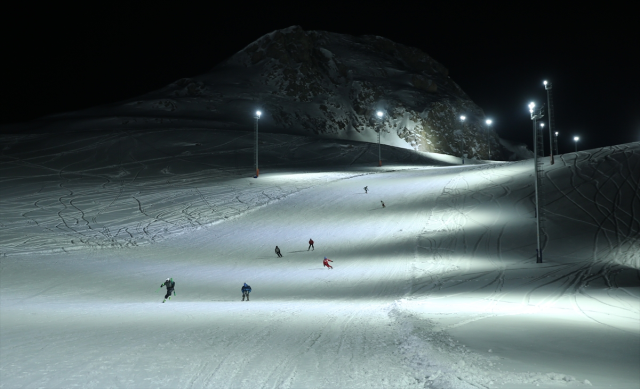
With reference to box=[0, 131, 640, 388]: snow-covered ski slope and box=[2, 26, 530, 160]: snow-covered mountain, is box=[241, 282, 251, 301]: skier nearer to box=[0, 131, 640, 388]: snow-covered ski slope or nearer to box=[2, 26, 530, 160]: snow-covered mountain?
box=[0, 131, 640, 388]: snow-covered ski slope

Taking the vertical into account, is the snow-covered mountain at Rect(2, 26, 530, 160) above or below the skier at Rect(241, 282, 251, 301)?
above

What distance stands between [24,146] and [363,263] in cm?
4681

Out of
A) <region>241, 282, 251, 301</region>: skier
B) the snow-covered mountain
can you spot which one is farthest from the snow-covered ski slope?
the snow-covered mountain

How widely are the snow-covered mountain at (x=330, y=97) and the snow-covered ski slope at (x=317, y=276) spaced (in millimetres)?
41593

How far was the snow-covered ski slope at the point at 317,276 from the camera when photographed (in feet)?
29.5

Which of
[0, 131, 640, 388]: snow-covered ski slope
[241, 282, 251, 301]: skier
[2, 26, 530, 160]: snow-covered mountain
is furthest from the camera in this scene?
[2, 26, 530, 160]: snow-covered mountain

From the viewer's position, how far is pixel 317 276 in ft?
71.4

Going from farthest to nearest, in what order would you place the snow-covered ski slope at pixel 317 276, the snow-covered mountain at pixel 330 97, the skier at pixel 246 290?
the snow-covered mountain at pixel 330 97
the skier at pixel 246 290
the snow-covered ski slope at pixel 317 276

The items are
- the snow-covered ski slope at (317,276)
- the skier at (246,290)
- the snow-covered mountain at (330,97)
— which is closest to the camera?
the snow-covered ski slope at (317,276)

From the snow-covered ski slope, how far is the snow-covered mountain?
41593mm

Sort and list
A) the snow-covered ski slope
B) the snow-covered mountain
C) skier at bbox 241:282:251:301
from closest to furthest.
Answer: the snow-covered ski slope, skier at bbox 241:282:251:301, the snow-covered mountain

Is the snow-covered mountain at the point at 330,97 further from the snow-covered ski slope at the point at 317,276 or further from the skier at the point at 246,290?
the skier at the point at 246,290

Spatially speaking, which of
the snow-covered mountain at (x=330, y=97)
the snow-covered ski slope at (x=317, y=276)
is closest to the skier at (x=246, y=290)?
the snow-covered ski slope at (x=317, y=276)

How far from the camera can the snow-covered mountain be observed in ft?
297
